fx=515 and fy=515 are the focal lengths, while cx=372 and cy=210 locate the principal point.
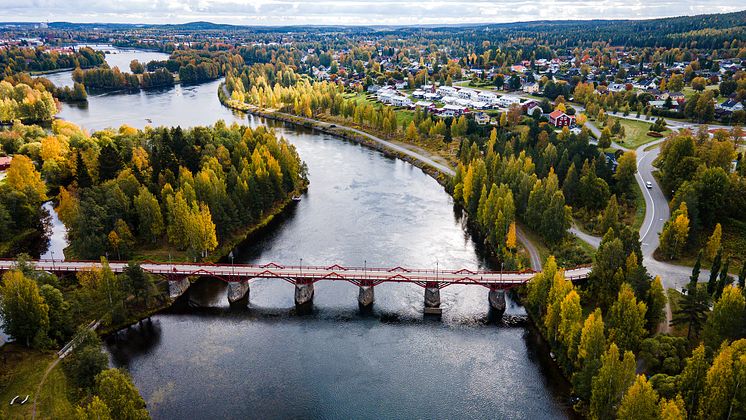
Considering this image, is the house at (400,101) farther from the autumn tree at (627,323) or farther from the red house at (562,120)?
the autumn tree at (627,323)

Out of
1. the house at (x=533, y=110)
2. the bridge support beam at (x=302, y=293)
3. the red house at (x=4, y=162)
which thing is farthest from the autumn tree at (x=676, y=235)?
the red house at (x=4, y=162)

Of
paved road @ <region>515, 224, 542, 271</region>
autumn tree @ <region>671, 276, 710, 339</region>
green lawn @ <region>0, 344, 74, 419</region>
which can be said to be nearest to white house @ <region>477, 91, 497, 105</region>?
paved road @ <region>515, 224, 542, 271</region>

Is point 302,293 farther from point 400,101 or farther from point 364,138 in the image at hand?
point 400,101

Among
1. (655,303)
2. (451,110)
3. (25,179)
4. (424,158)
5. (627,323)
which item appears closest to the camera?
(627,323)

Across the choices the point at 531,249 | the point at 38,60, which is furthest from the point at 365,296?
the point at 38,60

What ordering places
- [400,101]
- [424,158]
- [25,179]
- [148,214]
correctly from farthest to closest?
1. [400,101]
2. [424,158]
3. [25,179]
4. [148,214]

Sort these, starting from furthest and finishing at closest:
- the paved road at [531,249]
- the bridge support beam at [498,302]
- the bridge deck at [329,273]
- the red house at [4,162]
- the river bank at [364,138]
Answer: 1. the river bank at [364,138]
2. the red house at [4,162]
3. the paved road at [531,249]
4. the bridge deck at [329,273]
5. the bridge support beam at [498,302]

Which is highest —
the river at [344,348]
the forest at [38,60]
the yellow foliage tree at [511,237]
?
the forest at [38,60]
